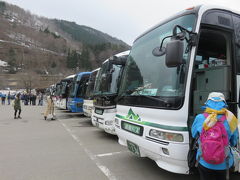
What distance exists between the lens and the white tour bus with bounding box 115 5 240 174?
9.45 ft

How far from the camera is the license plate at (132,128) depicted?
343 cm

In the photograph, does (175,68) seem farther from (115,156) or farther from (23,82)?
(23,82)

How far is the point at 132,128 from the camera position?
3689 mm

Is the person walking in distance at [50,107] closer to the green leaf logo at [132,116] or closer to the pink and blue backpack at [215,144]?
the green leaf logo at [132,116]

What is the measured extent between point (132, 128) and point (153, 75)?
1057 millimetres

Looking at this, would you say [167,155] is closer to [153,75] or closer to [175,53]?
[153,75]

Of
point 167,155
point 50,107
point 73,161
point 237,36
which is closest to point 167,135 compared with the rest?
point 167,155

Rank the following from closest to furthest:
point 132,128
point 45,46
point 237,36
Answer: point 237,36
point 132,128
point 45,46

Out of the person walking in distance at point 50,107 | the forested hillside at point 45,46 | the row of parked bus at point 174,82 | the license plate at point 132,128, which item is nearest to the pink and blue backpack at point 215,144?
the row of parked bus at point 174,82

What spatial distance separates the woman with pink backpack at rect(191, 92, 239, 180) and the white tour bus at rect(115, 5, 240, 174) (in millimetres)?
432

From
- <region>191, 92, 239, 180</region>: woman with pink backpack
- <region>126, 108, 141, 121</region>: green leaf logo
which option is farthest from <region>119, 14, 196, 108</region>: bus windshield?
<region>191, 92, 239, 180</region>: woman with pink backpack

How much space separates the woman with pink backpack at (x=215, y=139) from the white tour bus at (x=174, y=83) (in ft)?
1.42

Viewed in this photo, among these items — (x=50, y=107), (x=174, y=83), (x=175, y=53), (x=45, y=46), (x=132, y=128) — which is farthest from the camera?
(x=45, y=46)

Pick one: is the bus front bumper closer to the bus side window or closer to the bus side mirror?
the bus side mirror
